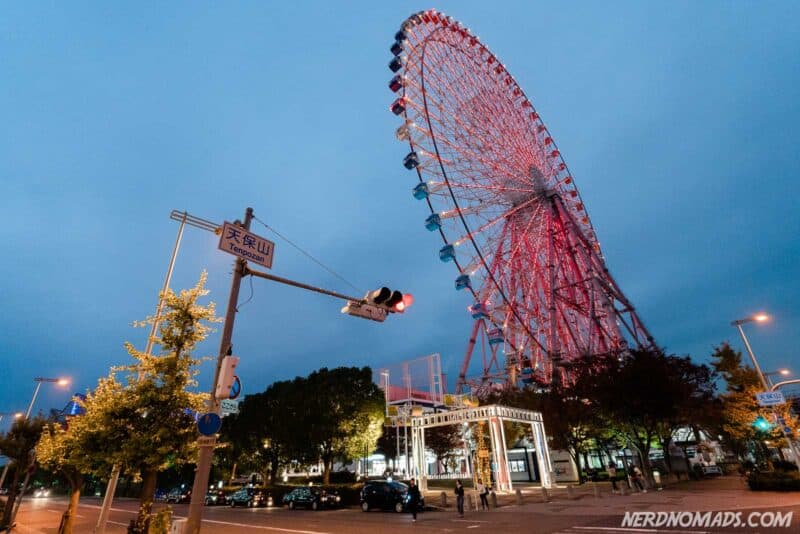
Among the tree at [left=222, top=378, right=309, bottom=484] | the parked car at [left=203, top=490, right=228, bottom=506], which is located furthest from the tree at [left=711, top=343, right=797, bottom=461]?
the parked car at [left=203, top=490, right=228, bottom=506]

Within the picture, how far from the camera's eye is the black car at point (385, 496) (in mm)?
24594

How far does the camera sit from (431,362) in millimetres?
47188

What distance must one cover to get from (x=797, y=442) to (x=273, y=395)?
4222 centimetres

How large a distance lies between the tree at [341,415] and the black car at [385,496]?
11273mm

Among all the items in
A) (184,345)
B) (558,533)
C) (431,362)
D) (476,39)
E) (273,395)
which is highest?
(476,39)

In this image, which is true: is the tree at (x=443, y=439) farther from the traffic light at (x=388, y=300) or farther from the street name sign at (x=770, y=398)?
the traffic light at (x=388, y=300)

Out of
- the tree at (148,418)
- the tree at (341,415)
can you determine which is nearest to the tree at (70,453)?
the tree at (148,418)

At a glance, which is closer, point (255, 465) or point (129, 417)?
point (129, 417)

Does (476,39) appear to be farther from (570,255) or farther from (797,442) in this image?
(797,442)

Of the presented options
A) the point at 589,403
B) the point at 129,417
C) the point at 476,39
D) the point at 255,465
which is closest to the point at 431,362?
the point at 589,403

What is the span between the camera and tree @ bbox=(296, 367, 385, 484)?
123 feet

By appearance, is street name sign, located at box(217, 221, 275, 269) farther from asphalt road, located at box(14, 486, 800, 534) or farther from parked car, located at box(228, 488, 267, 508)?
parked car, located at box(228, 488, 267, 508)

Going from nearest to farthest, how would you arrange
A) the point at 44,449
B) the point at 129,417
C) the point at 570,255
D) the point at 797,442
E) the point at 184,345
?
the point at 129,417 < the point at 184,345 < the point at 44,449 < the point at 797,442 < the point at 570,255

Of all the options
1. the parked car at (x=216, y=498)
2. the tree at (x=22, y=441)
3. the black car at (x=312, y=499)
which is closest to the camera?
the tree at (x=22, y=441)
